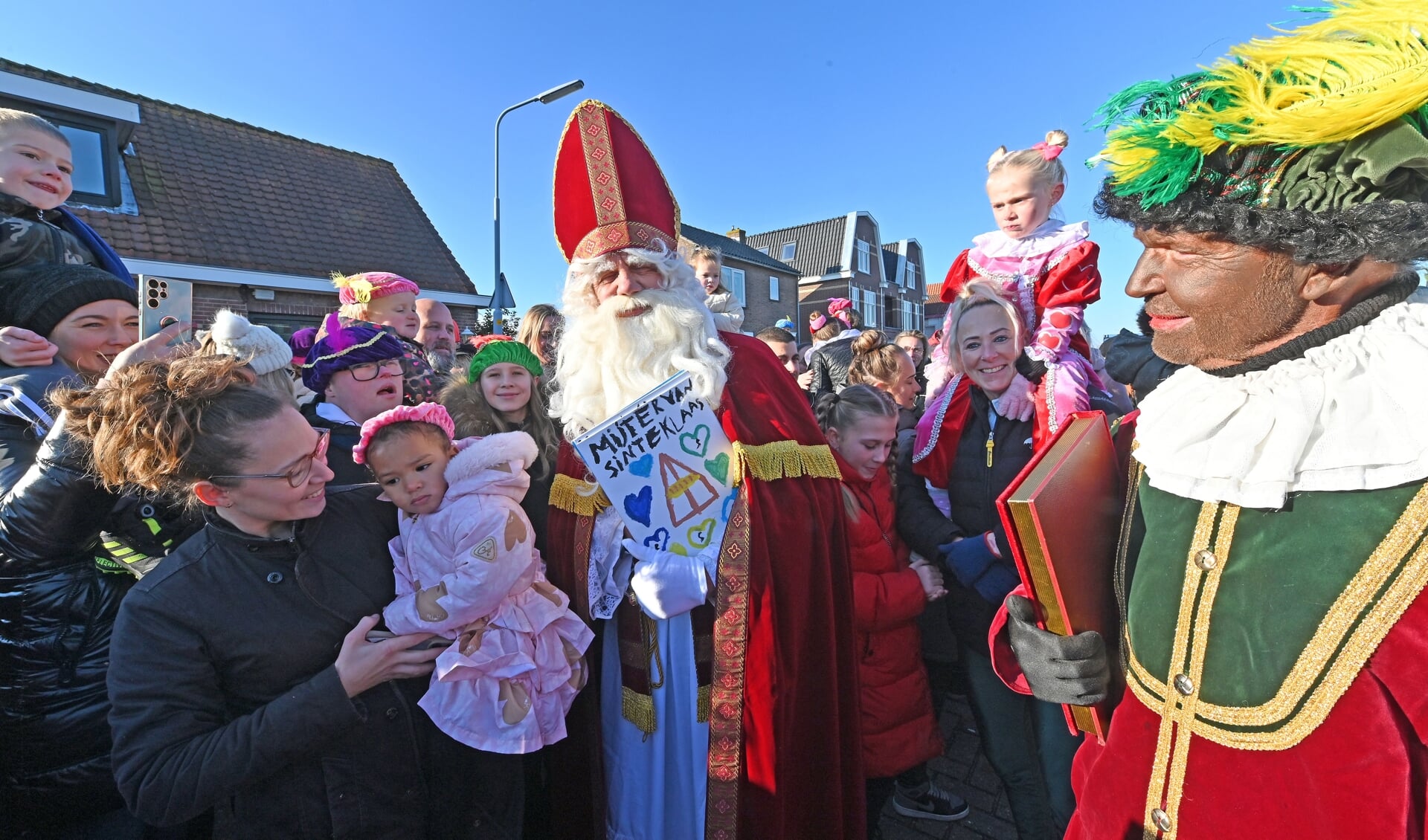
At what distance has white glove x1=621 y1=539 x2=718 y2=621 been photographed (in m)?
2.13

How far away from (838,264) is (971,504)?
37514 mm

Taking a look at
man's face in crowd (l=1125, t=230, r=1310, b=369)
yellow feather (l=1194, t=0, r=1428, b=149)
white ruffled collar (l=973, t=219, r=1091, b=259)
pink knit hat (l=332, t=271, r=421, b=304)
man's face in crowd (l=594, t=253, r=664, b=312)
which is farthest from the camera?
pink knit hat (l=332, t=271, r=421, b=304)

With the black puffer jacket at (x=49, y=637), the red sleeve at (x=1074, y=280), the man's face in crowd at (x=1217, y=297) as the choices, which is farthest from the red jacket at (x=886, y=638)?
the black puffer jacket at (x=49, y=637)

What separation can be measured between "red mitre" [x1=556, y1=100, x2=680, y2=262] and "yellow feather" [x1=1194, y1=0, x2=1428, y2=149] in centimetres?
191

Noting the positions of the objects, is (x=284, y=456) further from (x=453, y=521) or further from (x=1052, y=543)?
(x=1052, y=543)

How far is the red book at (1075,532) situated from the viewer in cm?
131

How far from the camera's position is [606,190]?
2646 mm

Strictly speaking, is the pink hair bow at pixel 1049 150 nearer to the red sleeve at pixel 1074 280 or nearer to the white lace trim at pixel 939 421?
the red sleeve at pixel 1074 280

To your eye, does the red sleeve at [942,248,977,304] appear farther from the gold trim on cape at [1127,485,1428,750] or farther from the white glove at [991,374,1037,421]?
the gold trim on cape at [1127,485,1428,750]

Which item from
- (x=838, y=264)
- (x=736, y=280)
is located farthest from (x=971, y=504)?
(x=838, y=264)

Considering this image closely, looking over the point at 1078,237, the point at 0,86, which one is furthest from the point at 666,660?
the point at 0,86

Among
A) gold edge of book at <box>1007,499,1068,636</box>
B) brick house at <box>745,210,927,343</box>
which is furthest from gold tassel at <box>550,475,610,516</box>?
brick house at <box>745,210,927,343</box>

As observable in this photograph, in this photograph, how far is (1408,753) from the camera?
1.04 meters

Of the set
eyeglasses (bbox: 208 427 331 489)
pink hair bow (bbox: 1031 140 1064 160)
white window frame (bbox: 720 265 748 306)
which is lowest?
eyeglasses (bbox: 208 427 331 489)
